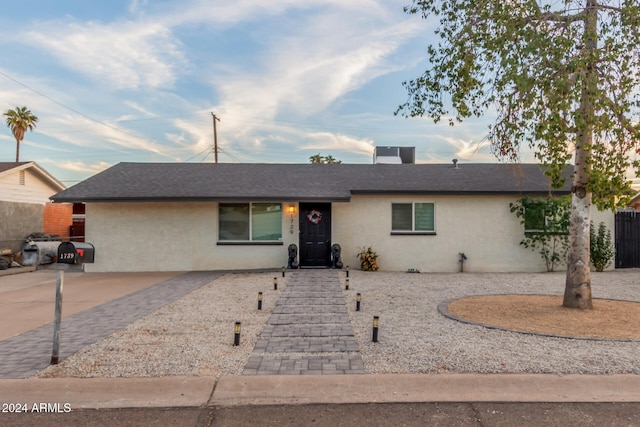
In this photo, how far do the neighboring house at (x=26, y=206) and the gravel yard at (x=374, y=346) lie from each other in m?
15.1

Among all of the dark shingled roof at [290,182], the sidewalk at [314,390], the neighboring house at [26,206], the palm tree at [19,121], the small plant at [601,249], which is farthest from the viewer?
the palm tree at [19,121]

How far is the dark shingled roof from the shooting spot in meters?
12.9

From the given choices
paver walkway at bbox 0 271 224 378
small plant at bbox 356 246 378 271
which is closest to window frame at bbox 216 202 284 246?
small plant at bbox 356 246 378 271

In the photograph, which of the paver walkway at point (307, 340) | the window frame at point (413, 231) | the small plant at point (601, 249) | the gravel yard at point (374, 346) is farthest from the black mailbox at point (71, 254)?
the small plant at point (601, 249)

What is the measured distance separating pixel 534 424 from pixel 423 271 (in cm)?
1059

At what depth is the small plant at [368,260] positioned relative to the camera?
13305 millimetres

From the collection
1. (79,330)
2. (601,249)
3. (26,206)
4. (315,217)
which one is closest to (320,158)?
(26,206)

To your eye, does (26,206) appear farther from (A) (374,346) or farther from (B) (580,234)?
(B) (580,234)

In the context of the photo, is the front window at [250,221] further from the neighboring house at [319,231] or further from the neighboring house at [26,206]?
the neighboring house at [26,206]

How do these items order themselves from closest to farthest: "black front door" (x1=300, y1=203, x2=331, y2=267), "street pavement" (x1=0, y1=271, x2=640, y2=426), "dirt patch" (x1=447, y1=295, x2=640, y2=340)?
"street pavement" (x1=0, y1=271, x2=640, y2=426) < "dirt patch" (x1=447, y1=295, x2=640, y2=340) < "black front door" (x1=300, y1=203, x2=331, y2=267)

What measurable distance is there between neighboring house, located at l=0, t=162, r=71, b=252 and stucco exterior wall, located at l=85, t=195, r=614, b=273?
7721 millimetres

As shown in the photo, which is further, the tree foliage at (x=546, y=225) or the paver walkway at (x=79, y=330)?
the tree foliage at (x=546, y=225)

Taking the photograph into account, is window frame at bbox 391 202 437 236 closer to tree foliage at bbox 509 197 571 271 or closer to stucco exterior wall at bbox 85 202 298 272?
tree foliage at bbox 509 197 571 271

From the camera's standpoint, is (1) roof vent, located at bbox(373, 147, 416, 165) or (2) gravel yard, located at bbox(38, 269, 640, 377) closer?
(2) gravel yard, located at bbox(38, 269, 640, 377)
